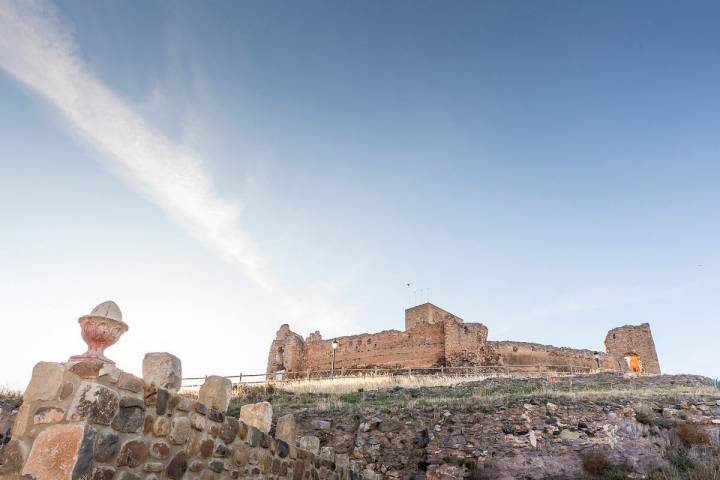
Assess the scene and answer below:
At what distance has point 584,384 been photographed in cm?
2072

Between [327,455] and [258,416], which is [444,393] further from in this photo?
[258,416]

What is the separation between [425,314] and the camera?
42.5m

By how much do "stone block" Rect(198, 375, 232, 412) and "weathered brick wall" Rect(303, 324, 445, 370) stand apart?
31.8 meters

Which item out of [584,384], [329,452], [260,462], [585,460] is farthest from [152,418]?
[584,384]

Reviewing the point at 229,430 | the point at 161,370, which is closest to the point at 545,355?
the point at 229,430

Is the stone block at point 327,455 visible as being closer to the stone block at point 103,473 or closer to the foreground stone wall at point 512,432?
the foreground stone wall at point 512,432

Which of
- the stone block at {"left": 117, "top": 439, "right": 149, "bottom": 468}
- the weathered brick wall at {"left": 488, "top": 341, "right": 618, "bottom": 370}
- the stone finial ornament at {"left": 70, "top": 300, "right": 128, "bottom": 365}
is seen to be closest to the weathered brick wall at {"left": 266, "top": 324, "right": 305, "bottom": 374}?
the weathered brick wall at {"left": 488, "top": 341, "right": 618, "bottom": 370}

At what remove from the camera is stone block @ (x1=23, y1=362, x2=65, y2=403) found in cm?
297

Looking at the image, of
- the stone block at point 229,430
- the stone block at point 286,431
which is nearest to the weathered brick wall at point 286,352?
the stone block at point 286,431

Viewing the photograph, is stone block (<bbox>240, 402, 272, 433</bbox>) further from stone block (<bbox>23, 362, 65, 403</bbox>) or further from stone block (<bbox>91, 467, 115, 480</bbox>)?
stone block (<bbox>23, 362, 65, 403</bbox>)

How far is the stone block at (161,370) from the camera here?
3.87 meters

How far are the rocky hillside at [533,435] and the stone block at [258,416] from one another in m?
7.65

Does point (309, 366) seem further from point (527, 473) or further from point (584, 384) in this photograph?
point (527, 473)

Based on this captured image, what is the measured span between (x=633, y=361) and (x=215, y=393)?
44.1m
